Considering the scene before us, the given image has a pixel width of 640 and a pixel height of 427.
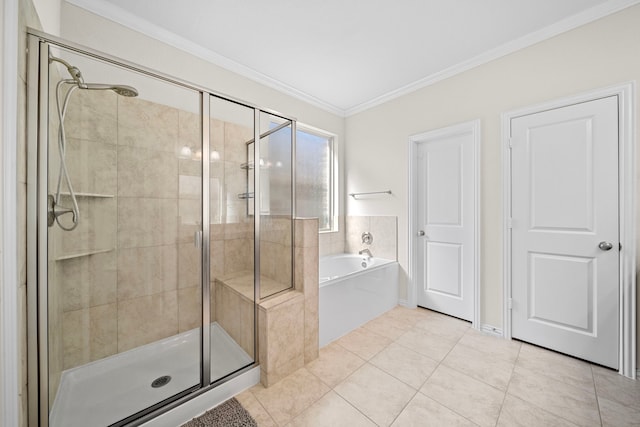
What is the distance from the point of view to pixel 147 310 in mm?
1618

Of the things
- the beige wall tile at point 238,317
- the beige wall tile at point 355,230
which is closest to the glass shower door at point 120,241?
the beige wall tile at point 238,317

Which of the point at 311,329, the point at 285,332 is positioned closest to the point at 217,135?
the point at 285,332

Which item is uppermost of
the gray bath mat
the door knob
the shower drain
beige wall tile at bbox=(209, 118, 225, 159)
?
beige wall tile at bbox=(209, 118, 225, 159)

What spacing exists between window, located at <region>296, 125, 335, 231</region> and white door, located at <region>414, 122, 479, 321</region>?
122cm

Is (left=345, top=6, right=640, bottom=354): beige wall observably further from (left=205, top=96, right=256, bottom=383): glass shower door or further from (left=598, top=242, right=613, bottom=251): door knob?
(left=205, top=96, right=256, bottom=383): glass shower door

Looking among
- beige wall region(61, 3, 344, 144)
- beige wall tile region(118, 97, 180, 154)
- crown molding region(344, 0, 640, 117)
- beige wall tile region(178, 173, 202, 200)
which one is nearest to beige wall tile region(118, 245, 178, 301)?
beige wall tile region(178, 173, 202, 200)

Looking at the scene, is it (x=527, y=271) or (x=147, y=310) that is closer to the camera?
(x=147, y=310)

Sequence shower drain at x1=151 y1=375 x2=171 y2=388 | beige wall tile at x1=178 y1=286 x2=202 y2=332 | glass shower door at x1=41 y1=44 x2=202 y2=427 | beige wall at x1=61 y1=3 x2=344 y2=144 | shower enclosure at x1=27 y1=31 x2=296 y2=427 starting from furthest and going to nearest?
beige wall at x1=61 y1=3 x2=344 y2=144
beige wall tile at x1=178 y1=286 x2=202 y2=332
shower drain at x1=151 y1=375 x2=171 y2=388
glass shower door at x1=41 y1=44 x2=202 y2=427
shower enclosure at x1=27 y1=31 x2=296 y2=427

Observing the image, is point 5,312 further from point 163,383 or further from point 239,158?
point 239,158

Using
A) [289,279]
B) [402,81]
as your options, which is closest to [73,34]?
[289,279]

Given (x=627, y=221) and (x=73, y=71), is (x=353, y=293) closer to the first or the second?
(x=627, y=221)

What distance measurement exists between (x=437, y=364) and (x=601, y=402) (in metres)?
0.88

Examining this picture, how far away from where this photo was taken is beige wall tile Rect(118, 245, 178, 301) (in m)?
1.49

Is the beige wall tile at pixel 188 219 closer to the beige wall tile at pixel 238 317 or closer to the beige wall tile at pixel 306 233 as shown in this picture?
the beige wall tile at pixel 238 317
